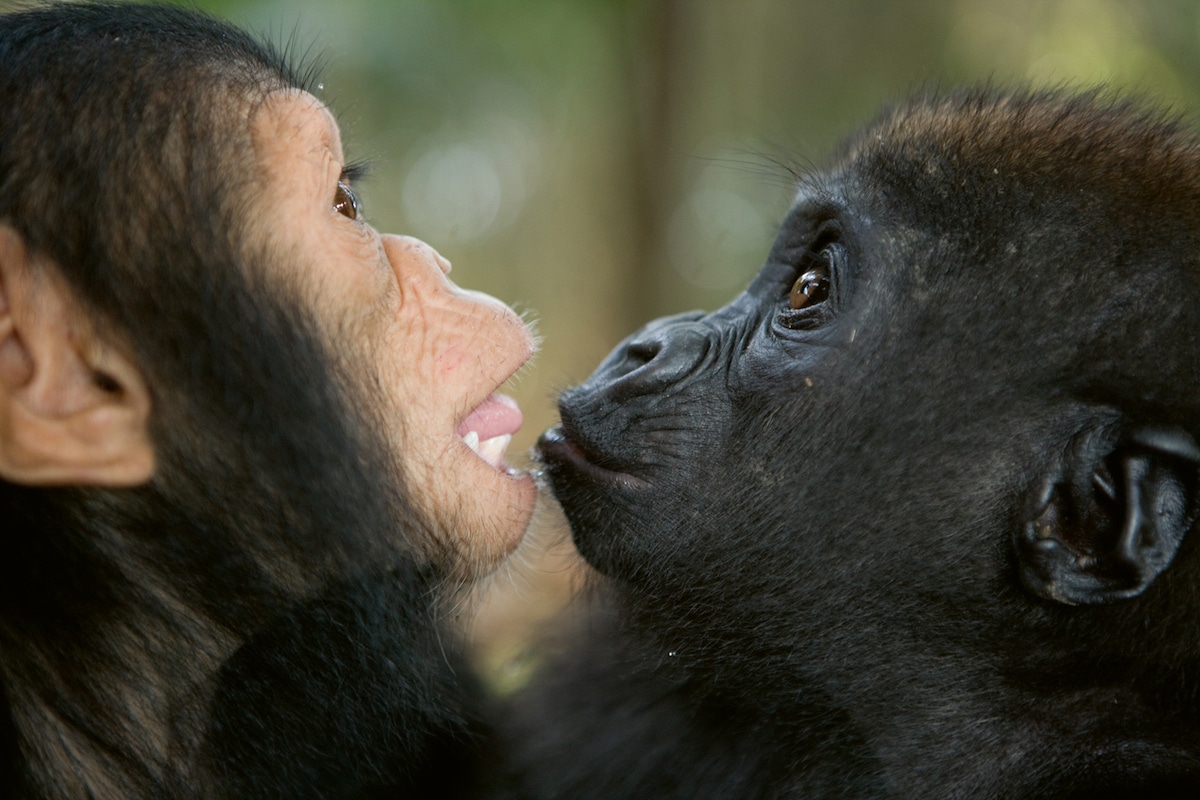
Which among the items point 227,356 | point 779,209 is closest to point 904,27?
point 779,209

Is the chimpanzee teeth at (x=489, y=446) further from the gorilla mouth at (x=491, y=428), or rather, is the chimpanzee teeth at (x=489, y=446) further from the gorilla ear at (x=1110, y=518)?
the gorilla ear at (x=1110, y=518)

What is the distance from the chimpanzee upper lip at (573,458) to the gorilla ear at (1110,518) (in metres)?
0.76

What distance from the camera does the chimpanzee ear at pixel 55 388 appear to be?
1.80 metres

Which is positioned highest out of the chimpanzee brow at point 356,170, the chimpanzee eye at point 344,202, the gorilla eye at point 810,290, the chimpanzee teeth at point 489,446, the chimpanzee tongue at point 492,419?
the chimpanzee brow at point 356,170

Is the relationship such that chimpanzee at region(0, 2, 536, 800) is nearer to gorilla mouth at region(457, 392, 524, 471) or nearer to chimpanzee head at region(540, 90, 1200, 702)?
gorilla mouth at region(457, 392, 524, 471)

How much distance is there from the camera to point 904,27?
19.9ft

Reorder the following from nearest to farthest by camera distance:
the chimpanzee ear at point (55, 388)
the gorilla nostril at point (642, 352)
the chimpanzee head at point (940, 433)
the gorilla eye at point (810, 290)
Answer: the chimpanzee ear at point (55, 388)
the chimpanzee head at point (940, 433)
the gorilla eye at point (810, 290)
the gorilla nostril at point (642, 352)

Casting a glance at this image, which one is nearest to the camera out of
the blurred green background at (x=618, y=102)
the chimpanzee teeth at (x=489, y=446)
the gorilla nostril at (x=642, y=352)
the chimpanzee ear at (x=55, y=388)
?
the chimpanzee ear at (x=55, y=388)

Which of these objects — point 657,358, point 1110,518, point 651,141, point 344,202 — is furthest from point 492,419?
point 651,141

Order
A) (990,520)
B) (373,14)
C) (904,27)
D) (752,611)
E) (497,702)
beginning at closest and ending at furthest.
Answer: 1. (990,520)
2. (752,611)
3. (497,702)
4. (904,27)
5. (373,14)

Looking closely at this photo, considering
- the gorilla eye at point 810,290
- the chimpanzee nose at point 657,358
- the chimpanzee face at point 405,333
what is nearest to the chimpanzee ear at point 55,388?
the chimpanzee face at point 405,333

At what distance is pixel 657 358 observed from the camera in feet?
7.95

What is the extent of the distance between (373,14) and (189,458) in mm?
6030

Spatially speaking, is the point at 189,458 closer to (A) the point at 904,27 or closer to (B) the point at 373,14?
(A) the point at 904,27
